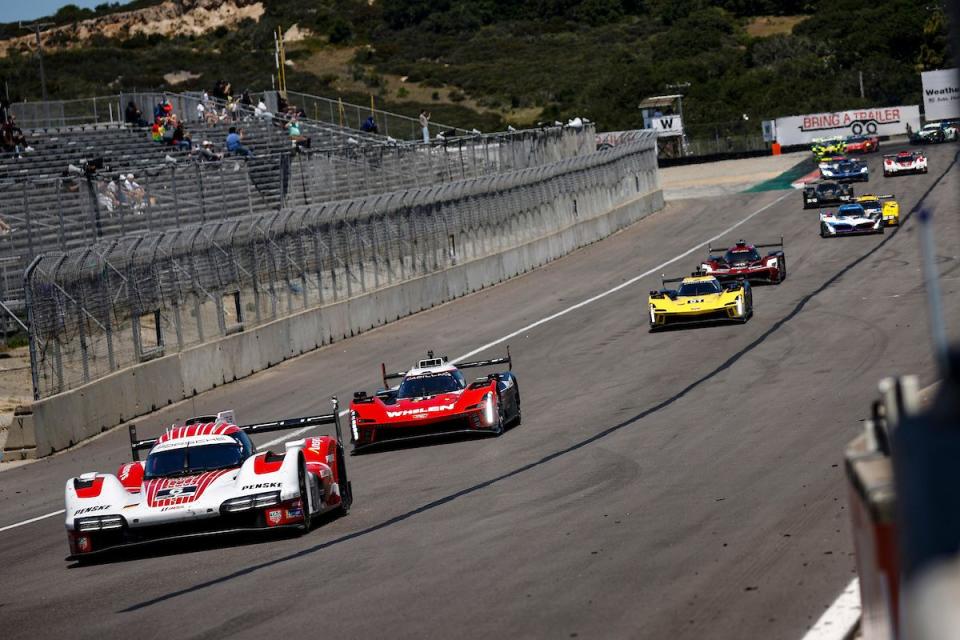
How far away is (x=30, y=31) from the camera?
129000 millimetres

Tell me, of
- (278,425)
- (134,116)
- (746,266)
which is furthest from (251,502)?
(134,116)

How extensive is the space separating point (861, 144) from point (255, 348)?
54.0 meters

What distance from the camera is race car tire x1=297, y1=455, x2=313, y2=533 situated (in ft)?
43.2

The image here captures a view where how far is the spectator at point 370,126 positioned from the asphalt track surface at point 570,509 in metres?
20.9

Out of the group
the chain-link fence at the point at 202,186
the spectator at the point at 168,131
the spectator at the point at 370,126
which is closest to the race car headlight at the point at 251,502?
the chain-link fence at the point at 202,186

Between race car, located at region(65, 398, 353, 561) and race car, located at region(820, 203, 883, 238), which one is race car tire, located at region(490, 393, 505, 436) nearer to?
race car, located at region(65, 398, 353, 561)

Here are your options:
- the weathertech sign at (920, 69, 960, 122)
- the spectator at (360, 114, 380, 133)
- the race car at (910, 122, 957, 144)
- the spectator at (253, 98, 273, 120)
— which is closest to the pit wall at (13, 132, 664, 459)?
the spectator at (360, 114, 380, 133)

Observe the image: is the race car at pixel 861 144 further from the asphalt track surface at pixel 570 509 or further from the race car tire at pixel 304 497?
the race car tire at pixel 304 497

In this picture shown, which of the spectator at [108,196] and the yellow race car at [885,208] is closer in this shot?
the spectator at [108,196]

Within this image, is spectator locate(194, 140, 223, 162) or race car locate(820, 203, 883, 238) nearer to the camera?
spectator locate(194, 140, 223, 162)

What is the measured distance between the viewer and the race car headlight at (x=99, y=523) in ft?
42.1

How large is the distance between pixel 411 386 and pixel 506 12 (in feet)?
441

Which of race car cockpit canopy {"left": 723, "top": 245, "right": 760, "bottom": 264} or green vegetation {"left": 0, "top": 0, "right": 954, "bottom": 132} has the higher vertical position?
green vegetation {"left": 0, "top": 0, "right": 954, "bottom": 132}

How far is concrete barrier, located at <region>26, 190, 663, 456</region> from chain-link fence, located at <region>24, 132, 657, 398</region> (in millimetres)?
283
